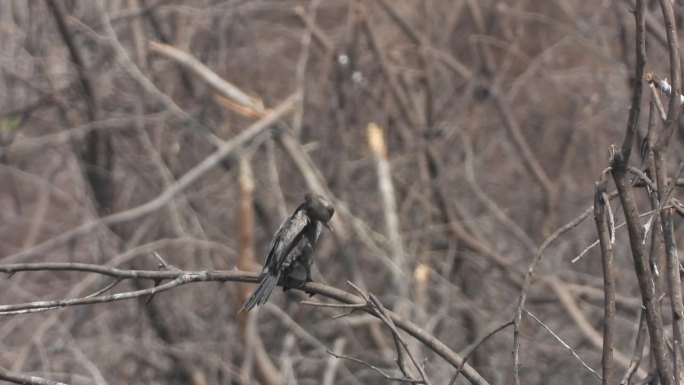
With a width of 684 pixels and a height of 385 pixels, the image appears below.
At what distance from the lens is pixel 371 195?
6.70 meters

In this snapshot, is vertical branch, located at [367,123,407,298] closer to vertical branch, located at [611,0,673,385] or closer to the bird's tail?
the bird's tail

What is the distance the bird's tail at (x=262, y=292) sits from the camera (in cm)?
306

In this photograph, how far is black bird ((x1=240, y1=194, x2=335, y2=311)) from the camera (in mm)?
3330

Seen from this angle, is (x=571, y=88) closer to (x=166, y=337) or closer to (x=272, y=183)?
(x=272, y=183)

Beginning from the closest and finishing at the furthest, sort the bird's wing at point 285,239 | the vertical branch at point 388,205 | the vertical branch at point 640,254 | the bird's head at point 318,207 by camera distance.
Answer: the vertical branch at point 640,254, the bird's wing at point 285,239, the bird's head at point 318,207, the vertical branch at point 388,205

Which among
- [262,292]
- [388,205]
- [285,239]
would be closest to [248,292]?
[388,205]

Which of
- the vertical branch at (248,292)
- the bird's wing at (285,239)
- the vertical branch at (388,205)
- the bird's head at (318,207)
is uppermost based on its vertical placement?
the vertical branch at (388,205)

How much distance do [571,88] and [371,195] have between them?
229 centimetres

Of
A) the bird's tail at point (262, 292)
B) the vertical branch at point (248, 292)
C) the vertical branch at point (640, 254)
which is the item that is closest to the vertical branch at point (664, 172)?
the vertical branch at point (640, 254)

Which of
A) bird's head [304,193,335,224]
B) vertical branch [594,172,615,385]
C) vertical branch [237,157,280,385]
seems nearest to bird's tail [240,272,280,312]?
bird's head [304,193,335,224]

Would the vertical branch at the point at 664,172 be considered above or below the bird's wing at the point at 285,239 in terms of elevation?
below

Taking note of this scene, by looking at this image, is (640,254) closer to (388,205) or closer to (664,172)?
(664,172)

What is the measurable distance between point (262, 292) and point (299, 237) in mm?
511

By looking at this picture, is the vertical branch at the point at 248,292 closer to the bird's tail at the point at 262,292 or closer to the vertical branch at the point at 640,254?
the bird's tail at the point at 262,292
